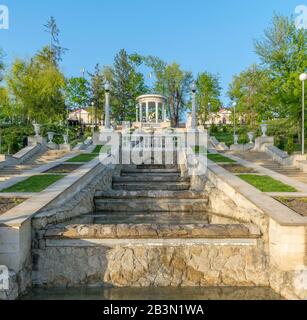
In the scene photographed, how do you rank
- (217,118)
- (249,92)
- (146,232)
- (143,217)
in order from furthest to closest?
(217,118) < (249,92) < (143,217) < (146,232)

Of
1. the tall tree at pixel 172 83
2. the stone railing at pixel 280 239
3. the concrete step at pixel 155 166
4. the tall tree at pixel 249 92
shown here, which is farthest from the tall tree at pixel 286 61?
the tall tree at pixel 172 83

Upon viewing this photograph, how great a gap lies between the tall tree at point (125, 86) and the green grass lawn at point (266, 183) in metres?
51.2

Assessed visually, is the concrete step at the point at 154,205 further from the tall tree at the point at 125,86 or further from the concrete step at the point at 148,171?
the tall tree at the point at 125,86

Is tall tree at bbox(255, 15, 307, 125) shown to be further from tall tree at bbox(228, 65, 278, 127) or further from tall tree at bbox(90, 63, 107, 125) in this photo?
tall tree at bbox(90, 63, 107, 125)

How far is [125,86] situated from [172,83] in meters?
8.90

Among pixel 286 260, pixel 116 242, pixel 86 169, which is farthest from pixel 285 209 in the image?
pixel 86 169

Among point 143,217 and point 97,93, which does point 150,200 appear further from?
point 97,93

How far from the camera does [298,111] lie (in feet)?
92.3

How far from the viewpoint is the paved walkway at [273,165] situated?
46.0 feet

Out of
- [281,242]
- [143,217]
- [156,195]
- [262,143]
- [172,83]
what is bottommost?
[143,217]

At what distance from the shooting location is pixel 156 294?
6605 millimetres

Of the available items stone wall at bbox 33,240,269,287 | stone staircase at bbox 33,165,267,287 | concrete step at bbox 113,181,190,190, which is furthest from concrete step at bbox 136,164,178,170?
stone wall at bbox 33,240,269,287

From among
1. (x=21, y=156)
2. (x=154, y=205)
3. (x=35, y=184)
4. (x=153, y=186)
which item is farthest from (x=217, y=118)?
(x=35, y=184)
